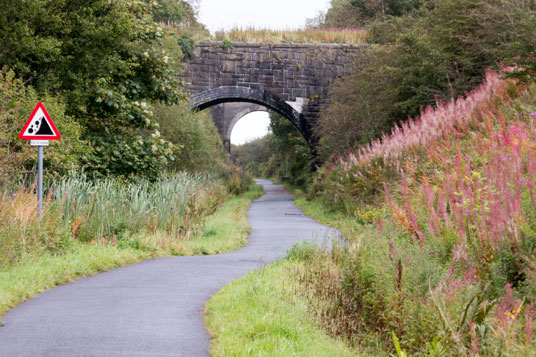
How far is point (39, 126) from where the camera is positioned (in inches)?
456

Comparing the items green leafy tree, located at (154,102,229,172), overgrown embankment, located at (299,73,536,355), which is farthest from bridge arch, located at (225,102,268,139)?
overgrown embankment, located at (299,73,536,355)

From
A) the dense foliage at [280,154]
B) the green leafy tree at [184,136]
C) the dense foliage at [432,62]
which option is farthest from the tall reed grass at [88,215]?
the dense foliage at [280,154]

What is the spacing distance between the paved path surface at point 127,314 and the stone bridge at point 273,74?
2254 cm

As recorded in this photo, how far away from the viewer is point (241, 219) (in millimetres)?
21188

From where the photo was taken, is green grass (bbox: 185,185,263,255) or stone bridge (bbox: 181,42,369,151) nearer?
green grass (bbox: 185,185,263,255)

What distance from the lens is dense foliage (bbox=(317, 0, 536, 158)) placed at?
20172 millimetres

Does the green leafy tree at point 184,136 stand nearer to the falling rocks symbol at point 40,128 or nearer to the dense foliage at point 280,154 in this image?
the dense foliage at point 280,154

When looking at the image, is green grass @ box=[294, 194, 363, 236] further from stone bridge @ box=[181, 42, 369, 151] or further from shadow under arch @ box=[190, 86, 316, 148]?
stone bridge @ box=[181, 42, 369, 151]

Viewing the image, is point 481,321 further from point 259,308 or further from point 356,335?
point 259,308

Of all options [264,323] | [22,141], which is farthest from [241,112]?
[264,323]

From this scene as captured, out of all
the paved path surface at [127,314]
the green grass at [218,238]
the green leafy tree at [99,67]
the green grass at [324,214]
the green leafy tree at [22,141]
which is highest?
the green leafy tree at [99,67]

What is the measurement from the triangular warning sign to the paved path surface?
9.73 feet

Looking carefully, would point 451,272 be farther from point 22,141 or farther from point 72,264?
point 22,141

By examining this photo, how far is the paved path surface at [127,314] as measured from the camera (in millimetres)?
5766
